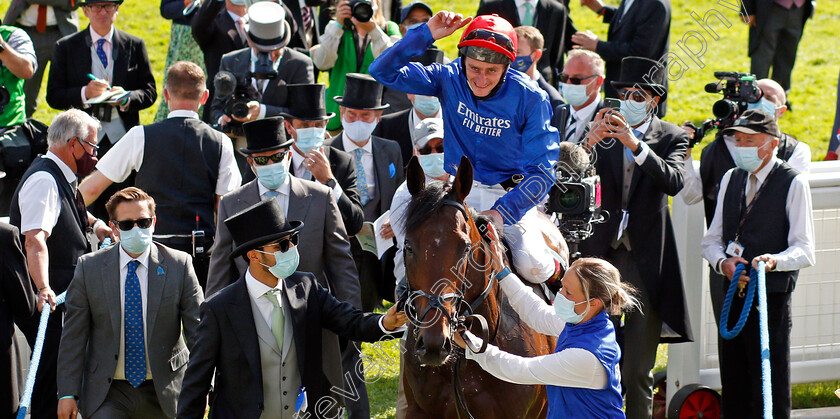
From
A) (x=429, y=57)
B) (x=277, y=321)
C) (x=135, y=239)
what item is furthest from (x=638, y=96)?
(x=135, y=239)

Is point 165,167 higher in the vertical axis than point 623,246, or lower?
higher

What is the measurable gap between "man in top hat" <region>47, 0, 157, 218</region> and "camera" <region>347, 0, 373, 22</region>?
6.13ft

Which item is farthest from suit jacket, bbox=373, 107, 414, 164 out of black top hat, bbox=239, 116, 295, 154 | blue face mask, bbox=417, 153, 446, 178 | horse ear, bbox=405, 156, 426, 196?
horse ear, bbox=405, 156, 426, 196

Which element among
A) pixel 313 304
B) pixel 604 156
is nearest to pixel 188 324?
pixel 313 304

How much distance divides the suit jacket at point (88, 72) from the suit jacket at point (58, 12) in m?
2.34

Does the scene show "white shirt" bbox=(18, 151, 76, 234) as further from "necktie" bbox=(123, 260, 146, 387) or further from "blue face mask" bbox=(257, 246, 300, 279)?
"blue face mask" bbox=(257, 246, 300, 279)

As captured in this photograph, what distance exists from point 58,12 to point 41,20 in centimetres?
20

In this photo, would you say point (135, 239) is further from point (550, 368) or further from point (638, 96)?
point (638, 96)

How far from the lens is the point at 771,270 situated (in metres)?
7.88

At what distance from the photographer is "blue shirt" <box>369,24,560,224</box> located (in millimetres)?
6109

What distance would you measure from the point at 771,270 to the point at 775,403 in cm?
99

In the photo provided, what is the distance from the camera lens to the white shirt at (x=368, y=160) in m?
8.62

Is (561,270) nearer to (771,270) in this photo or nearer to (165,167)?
(771,270)

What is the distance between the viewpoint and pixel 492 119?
244 inches
